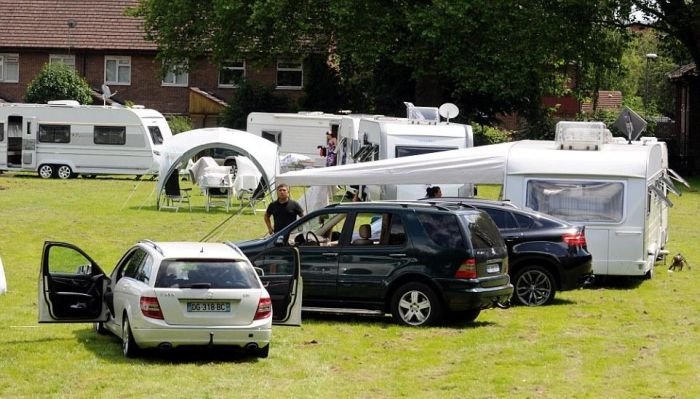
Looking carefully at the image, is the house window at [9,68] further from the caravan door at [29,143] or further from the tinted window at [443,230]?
the tinted window at [443,230]

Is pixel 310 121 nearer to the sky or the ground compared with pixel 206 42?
nearer to the ground

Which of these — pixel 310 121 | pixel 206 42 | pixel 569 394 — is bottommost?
pixel 569 394

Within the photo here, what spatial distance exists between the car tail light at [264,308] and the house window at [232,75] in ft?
163

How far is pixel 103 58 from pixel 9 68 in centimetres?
478

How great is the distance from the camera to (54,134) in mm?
49125

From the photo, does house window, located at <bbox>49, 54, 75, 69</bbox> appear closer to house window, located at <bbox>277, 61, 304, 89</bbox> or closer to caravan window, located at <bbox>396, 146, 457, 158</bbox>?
house window, located at <bbox>277, 61, 304, 89</bbox>

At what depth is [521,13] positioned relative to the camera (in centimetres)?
5319

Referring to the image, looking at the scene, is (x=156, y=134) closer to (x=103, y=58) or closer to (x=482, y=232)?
(x=103, y=58)

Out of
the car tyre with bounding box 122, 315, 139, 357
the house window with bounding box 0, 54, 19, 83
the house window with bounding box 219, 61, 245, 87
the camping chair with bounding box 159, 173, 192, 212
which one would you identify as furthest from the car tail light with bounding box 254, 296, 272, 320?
the house window with bounding box 0, 54, 19, 83

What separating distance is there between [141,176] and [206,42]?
11.7 metres

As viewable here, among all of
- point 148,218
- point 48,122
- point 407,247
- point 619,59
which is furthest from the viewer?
point 619,59

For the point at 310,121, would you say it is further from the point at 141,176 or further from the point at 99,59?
the point at 99,59

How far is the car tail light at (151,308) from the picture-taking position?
15.1 metres

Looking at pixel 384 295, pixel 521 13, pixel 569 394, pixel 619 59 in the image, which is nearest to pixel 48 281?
pixel 384 295
